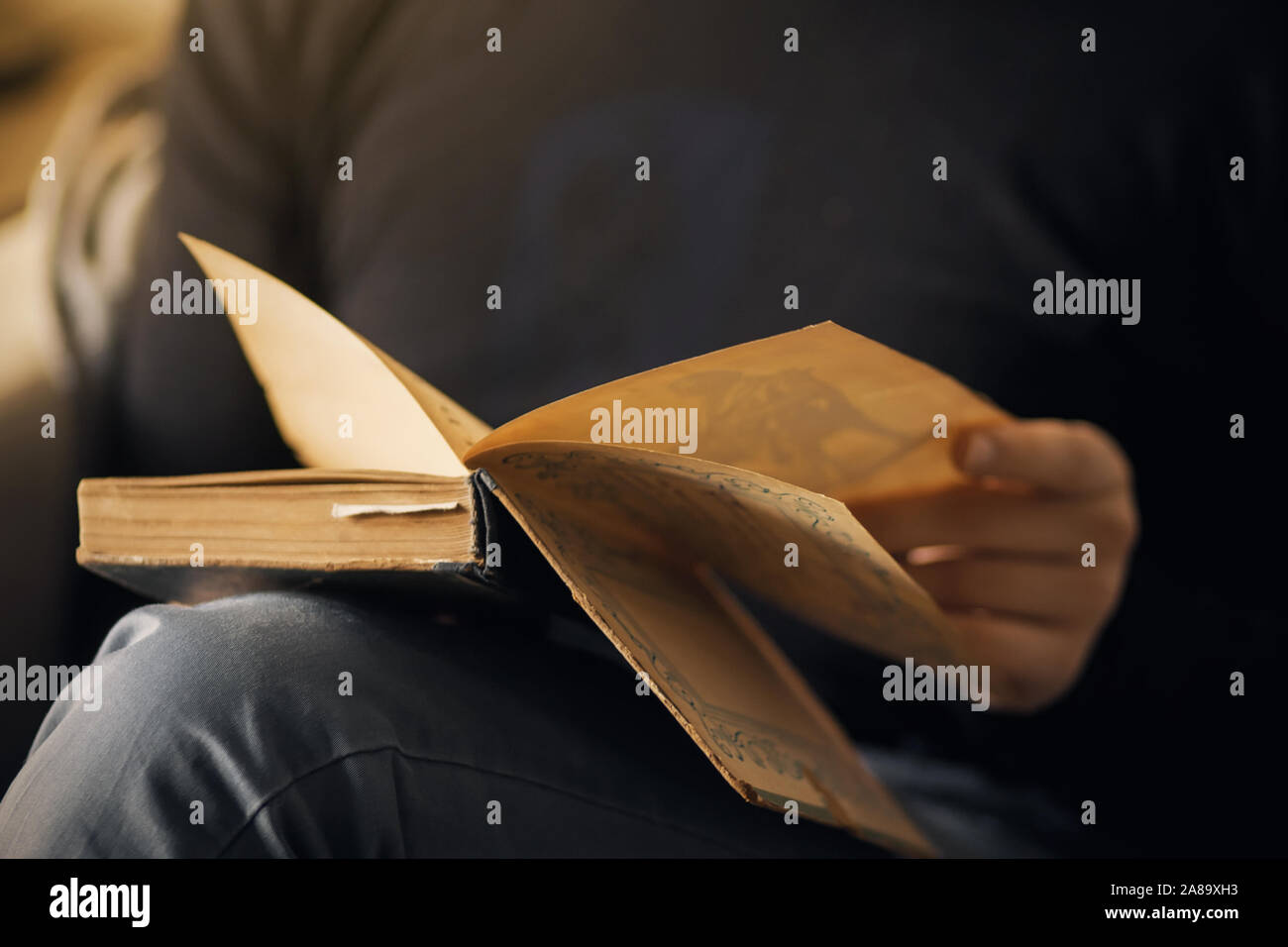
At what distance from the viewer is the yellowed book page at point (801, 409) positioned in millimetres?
312

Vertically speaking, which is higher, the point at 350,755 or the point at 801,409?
the point at 801,409

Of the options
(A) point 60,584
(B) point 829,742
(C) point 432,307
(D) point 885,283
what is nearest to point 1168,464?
(D) point 885,283

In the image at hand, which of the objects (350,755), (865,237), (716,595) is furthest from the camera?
(865,237)

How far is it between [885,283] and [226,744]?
2.04 ft

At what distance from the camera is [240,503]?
35 centimetres

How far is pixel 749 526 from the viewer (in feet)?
1.33

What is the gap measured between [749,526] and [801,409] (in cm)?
6

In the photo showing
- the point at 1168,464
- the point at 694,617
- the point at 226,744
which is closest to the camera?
the point at 226,744

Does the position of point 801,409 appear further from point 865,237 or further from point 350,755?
point 865,237

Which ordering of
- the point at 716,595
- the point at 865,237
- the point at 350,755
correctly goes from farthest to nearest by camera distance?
the point at 865,237 → the point at 716,595 → the point at 350,755

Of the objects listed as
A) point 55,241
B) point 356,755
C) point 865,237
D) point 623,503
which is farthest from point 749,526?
point 55,241
